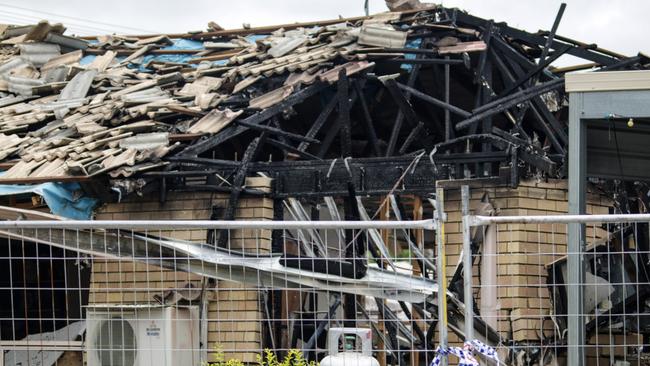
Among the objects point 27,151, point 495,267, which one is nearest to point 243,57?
point 27,151

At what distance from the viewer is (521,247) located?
12781mm

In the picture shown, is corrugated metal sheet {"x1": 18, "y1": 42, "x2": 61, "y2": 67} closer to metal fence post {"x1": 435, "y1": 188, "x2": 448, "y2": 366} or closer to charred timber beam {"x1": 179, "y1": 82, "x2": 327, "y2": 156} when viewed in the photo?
charred timber beam {"x1": 179, "y1": 82, "x2": 327, "y2": 156}

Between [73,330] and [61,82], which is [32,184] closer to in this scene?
[73,330]

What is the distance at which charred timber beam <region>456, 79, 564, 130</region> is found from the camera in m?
13.1

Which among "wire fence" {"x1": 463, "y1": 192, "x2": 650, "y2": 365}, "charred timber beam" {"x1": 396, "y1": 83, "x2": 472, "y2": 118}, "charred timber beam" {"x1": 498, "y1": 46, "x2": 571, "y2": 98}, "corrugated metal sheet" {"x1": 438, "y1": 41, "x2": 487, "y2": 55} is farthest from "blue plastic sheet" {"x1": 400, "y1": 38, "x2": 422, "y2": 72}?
"wire fence" {"x1": 463, "y1": 192, "x2": 650, "y2": 365}

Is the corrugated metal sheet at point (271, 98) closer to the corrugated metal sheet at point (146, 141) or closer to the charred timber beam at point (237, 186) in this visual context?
the charred timber beam at point (237, 186)

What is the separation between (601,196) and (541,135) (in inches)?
63.6

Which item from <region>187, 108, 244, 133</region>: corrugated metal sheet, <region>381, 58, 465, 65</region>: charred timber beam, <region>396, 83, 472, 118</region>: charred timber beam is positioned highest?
<region>381, 58, 465, 65</region>: charred timber beam

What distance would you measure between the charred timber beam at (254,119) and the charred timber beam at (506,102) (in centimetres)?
181

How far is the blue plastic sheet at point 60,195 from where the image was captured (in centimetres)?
1306

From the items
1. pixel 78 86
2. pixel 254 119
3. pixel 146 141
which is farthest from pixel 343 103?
pixel 78 86

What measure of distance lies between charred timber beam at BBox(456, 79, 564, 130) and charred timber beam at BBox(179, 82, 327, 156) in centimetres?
181

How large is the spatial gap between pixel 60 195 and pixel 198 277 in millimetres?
1781

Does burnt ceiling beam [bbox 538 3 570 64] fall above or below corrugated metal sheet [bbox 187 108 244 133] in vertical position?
above
